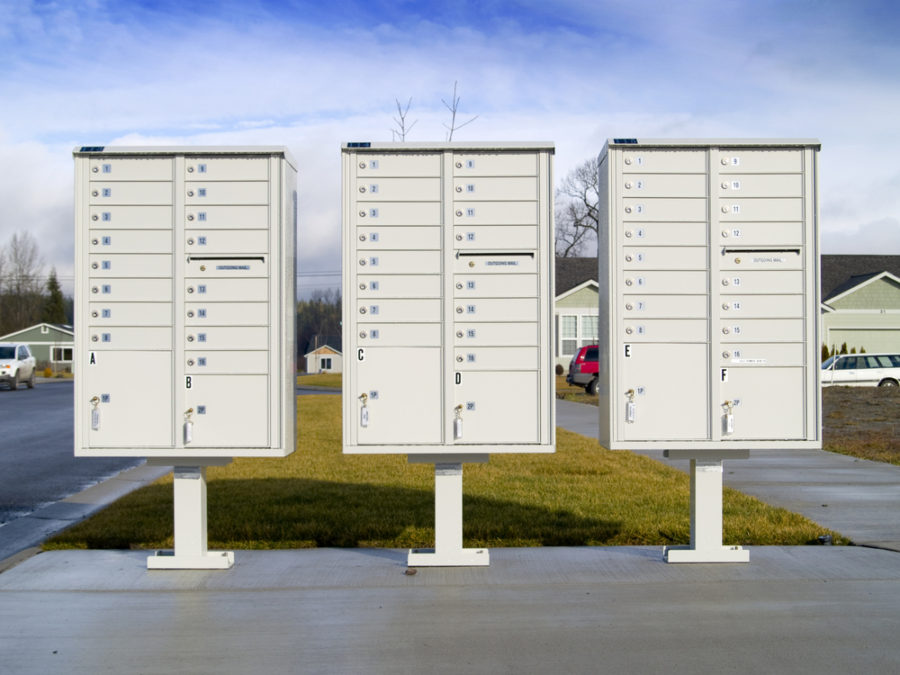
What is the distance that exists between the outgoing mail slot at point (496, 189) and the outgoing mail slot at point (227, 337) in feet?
5.61

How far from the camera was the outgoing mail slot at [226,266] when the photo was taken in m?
6.41

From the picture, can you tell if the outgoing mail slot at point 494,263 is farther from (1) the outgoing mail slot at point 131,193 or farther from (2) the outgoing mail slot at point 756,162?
(1) the outgoing mail slot at point 131,193

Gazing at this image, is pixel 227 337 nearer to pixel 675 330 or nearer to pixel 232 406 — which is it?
pixel 232 406

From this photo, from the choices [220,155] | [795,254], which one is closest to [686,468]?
[795,254]

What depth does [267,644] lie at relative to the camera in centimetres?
495

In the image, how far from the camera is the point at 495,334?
639cm

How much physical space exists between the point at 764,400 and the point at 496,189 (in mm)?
2451

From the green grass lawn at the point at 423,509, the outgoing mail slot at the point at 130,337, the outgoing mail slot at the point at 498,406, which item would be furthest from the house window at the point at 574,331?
the outgoing mail slot at the point at 130,337

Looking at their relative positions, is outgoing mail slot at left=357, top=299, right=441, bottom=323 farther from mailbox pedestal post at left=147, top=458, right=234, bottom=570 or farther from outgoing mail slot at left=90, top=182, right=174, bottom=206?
outgoing mail slot at left=90, top=182, right=174, bottom=206

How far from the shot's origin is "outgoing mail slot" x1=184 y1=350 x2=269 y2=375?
253 inches

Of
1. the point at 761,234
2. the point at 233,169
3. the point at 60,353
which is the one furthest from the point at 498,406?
the point at 60,353

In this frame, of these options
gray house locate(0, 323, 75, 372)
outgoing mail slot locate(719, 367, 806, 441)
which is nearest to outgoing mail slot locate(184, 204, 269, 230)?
outgoing mail slot locate(719, 367, 806, 441)

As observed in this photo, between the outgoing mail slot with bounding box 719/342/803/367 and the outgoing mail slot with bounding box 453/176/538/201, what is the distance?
180 centimetres

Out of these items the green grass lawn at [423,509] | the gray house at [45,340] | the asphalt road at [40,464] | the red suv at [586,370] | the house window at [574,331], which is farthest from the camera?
the gray house at [45,340]
